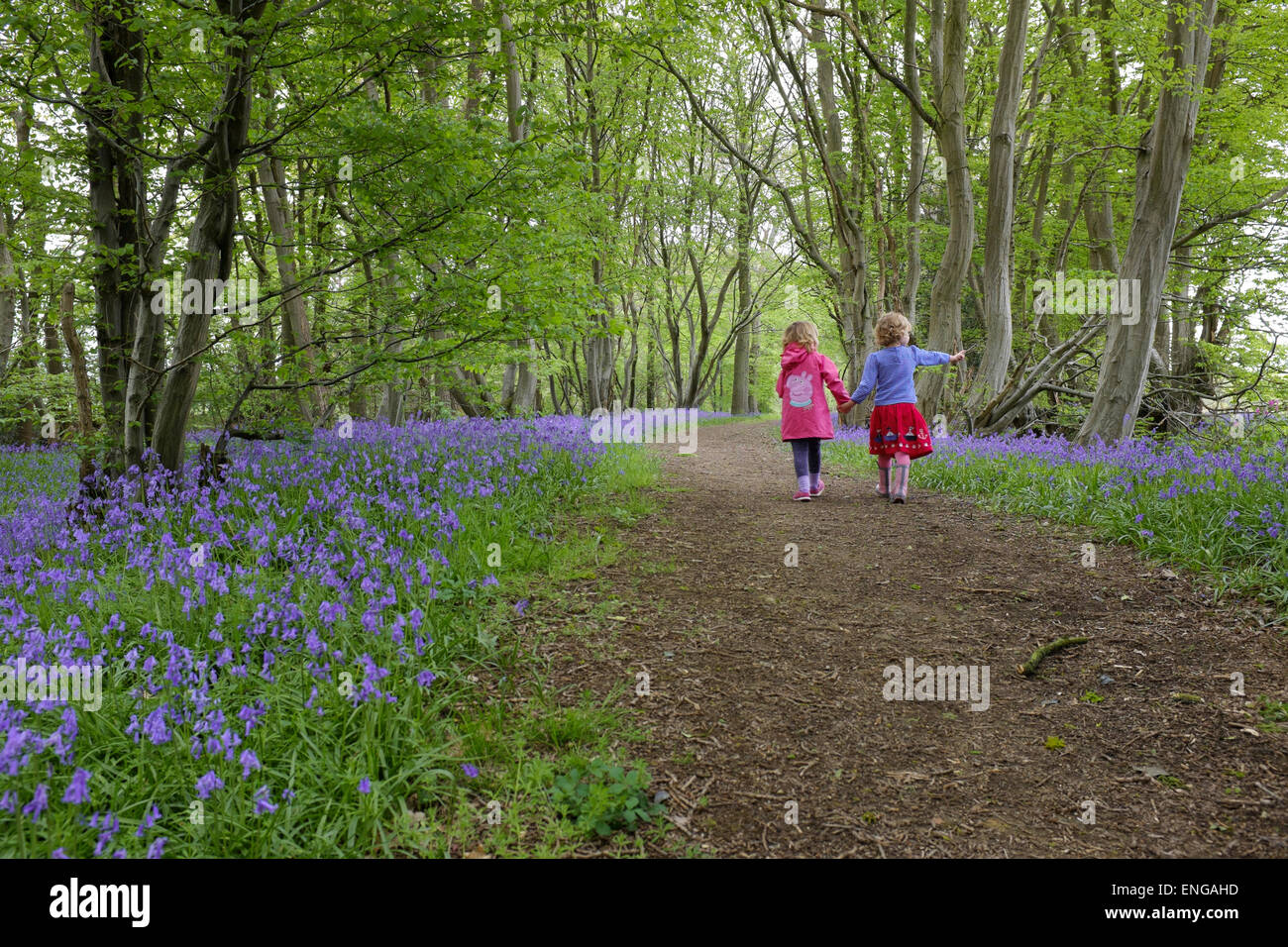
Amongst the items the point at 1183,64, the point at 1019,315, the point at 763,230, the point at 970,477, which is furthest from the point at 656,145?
the point at 970,477

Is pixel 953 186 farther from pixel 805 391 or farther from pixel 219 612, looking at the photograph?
pixel 219 612

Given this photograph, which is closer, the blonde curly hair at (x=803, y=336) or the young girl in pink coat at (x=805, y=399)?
the young girl in pink coat at (x=805, y=399)

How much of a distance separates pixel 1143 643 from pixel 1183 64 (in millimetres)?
7547

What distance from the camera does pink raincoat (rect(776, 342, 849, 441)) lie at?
6.93 metres

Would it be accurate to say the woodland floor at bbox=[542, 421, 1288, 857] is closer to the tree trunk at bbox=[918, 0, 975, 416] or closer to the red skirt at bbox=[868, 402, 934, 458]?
the red skirt at bbox=[868, 402, 934, 458]

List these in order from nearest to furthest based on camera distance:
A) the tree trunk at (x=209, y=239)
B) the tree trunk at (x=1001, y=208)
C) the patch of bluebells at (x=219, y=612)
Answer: the patch of bluebells at (x=219, y=612), the tree trunk at (x=209, y=239), the tree trunk at (x=1001, y=208)

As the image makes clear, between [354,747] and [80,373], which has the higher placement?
[80,373]

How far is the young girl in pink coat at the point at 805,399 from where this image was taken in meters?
6.95

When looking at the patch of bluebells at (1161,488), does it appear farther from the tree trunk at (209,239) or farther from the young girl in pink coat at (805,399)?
the tree trunk at (209,239)

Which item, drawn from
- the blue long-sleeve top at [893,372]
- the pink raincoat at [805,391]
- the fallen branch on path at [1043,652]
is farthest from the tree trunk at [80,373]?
the fallen branch on path at [1043,652]

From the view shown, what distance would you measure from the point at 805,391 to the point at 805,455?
69 centimetres

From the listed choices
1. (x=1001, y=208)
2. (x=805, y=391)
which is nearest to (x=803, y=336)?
(x=805, y=391)

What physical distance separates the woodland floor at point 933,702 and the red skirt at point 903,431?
1710mm

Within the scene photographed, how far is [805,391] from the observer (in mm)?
7012
